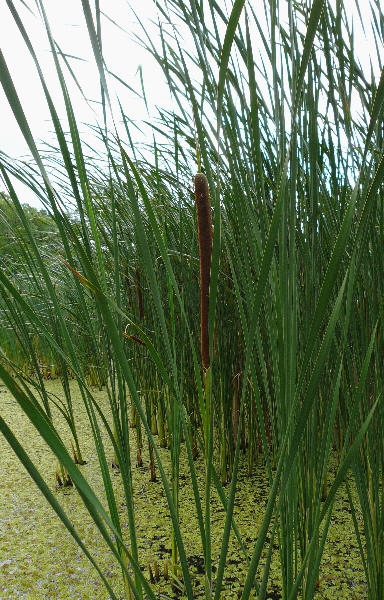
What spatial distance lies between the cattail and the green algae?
0.62 m

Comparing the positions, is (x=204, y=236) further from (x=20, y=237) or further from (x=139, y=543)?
(x=139, y=543)

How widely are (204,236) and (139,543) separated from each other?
109 cm

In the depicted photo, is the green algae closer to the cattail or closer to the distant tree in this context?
the cattail

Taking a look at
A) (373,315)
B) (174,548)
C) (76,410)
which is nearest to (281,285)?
(373,315)

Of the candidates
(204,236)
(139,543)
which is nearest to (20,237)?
(204,236)

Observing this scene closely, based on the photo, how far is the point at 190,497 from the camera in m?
1.70

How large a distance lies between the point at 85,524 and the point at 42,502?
0.24 m

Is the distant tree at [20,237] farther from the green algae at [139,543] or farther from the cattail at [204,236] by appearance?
the green algae at [139,543]

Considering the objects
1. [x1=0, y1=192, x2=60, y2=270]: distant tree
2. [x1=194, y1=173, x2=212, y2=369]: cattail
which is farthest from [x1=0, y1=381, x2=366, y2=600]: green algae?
[x1=0, y1=192, x2=60, y2=270]: distant tree

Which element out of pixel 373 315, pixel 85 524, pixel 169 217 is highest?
pixel 169 217

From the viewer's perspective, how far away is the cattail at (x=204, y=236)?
532 millimetres

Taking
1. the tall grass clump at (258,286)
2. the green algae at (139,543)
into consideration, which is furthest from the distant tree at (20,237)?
the green algae at (139,543)

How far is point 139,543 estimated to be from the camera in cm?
138

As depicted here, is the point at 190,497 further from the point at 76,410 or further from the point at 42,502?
the point at 76,410
